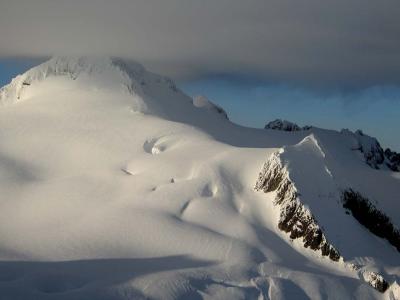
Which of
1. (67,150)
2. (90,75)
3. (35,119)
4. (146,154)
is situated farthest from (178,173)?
(90,75)

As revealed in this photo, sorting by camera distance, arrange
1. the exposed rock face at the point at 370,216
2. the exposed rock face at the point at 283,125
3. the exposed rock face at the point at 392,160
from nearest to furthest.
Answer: the exposed rock face at the point at 370,216
the exposed rock face at the point at 392,160
the exposed rock face at the point at 283,125

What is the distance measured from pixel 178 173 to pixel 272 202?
8.96 metres

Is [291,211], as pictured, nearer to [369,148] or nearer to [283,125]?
[369,148]

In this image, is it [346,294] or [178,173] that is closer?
[346,294]

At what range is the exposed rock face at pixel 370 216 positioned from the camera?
41781mm

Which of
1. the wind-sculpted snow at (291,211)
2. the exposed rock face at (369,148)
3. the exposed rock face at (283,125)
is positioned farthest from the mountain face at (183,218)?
the exposed rock face at (283,125)

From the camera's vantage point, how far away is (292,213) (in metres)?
39.3

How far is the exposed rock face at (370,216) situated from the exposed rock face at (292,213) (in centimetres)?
500

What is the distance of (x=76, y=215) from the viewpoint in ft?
137

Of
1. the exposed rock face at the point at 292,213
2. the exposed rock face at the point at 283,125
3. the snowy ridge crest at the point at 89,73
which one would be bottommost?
the exposed rock face at the point at 292,213

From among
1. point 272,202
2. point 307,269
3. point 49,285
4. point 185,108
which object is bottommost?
point 49,285

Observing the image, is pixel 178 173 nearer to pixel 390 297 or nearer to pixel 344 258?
pixel 344 258

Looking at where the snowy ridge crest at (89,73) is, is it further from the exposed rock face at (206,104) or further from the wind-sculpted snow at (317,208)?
the wind-sculpted snow at (317,208)

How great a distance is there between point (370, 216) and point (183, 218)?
1475 centimetres
